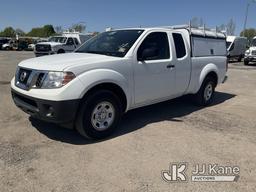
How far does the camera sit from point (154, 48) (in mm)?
5148

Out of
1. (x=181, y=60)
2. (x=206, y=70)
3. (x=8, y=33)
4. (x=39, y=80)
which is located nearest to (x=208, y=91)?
(x=206, y=70)

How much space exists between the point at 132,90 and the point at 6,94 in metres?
4.40

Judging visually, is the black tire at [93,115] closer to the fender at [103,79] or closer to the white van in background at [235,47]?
the fender at [103,79]

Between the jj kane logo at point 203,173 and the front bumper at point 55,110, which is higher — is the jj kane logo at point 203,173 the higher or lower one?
the lower one

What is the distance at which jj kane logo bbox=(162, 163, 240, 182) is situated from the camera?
345 centimetres

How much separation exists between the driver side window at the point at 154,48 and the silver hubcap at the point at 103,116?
106 centimetres

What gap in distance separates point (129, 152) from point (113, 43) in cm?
215

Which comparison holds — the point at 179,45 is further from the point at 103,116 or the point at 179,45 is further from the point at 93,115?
the point at 93,115

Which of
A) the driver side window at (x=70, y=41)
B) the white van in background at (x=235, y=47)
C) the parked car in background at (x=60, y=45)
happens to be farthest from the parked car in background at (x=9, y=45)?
the white van in background at (x=235, y=47)

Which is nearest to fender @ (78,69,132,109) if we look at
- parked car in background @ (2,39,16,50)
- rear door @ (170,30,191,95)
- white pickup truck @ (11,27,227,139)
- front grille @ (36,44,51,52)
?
white pickup truck @ (11,27,227,139)

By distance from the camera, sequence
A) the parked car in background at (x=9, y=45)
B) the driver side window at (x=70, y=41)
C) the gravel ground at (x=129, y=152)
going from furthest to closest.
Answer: the parked car in background at (x=9, y=45) → the driver side window at (x=70, y=41) → the gravel ground at (x=129, y=152)

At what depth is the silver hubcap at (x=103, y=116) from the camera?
173 inches

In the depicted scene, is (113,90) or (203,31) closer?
(113,90)

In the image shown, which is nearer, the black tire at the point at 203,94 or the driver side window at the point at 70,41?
the black tire at the point at 203,94
